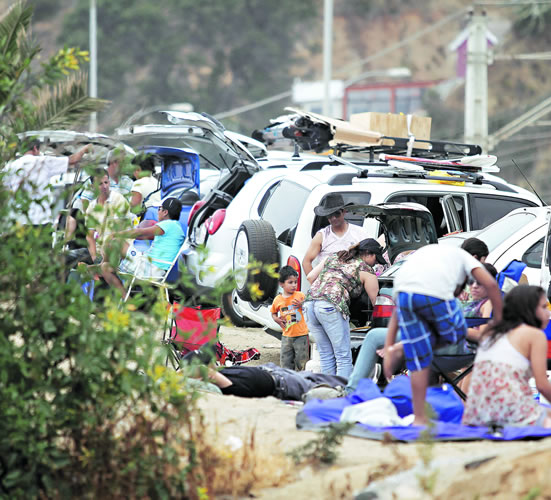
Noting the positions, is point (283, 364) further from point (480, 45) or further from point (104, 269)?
point (480, 45)

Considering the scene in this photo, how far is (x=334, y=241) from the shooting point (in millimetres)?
9391

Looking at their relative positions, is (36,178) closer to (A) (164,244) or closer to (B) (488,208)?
(A) (164,244)

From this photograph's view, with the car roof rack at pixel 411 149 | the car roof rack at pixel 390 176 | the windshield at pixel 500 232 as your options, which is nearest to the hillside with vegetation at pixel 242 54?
the car roof rack at pixel 411 149

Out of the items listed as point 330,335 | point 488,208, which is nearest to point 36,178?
point 330,335

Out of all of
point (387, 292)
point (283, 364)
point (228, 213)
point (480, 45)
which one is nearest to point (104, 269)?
point (387, 292)

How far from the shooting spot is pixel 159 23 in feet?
208

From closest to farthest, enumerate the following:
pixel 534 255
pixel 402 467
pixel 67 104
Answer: pixel 402 467 < pixel 67 104 < pixel 534 255

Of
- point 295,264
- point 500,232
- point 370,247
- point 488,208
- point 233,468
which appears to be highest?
point 488,208

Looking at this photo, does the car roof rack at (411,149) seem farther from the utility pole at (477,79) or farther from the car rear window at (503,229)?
the utility pole at (477,79)

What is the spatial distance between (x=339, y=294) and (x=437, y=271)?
235 centimetres

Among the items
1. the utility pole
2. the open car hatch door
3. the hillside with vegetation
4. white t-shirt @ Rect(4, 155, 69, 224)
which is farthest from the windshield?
the hillside with vegetation

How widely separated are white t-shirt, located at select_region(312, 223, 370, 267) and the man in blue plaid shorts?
2.80 m

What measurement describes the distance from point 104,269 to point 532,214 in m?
4.96

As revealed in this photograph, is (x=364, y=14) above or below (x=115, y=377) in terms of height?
above
